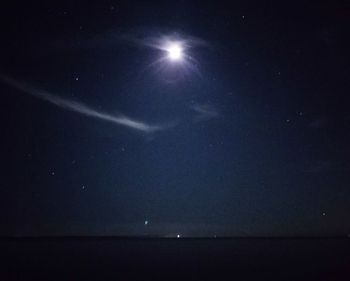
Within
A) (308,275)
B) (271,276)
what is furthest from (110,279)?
(308,275)

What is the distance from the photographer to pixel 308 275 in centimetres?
5541

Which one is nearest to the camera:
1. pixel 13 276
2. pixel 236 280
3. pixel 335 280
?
pixel 335 280

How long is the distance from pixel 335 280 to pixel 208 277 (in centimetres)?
1838

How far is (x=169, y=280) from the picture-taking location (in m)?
54.8

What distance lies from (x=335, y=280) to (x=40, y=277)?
1719 inches

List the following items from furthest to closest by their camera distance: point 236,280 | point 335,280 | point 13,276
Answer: point 13,276 < point 236,280 < point 335,280

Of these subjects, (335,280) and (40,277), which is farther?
(40,277)

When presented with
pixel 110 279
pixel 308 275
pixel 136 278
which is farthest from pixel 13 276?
pixel 308 275

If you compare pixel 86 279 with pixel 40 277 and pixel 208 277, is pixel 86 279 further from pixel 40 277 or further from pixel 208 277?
pixel 208 277

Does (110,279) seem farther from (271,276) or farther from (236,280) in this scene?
(271,276)

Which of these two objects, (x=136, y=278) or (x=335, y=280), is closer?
(x=335, y=280)

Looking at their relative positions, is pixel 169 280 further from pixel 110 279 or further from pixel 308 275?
pixel 308 275

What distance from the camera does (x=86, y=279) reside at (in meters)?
54.6

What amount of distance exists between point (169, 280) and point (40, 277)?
20.3m
